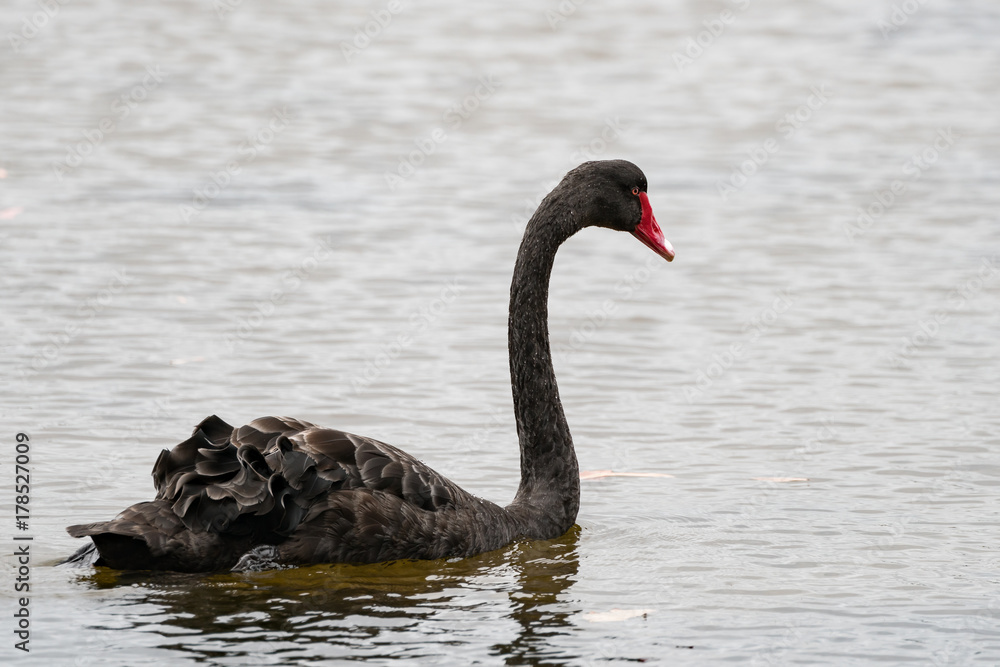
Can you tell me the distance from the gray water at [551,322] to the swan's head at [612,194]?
4.57 ft

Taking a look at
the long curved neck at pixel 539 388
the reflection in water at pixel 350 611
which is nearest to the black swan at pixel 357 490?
the long curved neck at pixel 539 388

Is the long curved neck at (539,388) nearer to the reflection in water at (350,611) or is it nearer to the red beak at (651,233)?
the red beak at (651,233)

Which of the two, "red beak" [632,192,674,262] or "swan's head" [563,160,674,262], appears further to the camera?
"red beak" [632,192,674,262]

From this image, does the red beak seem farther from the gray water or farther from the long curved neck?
the gray water

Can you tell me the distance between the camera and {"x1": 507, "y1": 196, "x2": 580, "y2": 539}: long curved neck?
22.7 ft

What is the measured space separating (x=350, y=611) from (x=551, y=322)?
16.1 feet

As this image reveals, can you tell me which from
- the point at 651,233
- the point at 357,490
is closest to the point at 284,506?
the point at 357,490

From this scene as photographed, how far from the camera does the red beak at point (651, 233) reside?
7.18m

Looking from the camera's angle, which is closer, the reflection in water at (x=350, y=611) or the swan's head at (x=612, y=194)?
the reflection in water at (x=350, y=611)

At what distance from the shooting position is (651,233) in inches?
285

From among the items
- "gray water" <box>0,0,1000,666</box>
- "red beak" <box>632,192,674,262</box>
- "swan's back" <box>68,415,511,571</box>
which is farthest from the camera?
"red beak" <box>632,192,674,262</box>

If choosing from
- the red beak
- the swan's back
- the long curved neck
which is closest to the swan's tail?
the swan's back

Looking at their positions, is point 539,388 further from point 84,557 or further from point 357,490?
point 84,557

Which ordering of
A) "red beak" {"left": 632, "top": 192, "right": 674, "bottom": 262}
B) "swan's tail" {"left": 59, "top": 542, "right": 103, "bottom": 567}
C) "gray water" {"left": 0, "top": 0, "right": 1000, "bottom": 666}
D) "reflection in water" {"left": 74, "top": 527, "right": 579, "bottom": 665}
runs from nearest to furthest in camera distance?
"reflection in water" {"left": 74, "top": 527, "right": 579, "bottom": 665}
"gray water" {"left": 0, "top": 0, "right": 1000, "bottom": 666}
"swan's tail" {"left": 59, "top": 542, "right": 103, "bottom": 567}
"red beak" {"left": 632, "top": 192, "right": 674, "bottom": 262}
